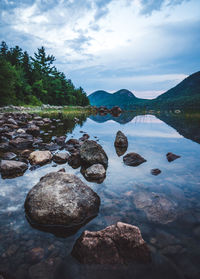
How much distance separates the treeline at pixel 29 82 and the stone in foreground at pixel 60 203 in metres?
37.4

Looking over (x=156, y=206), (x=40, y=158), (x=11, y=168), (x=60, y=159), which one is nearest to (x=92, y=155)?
(x=60, y=159)

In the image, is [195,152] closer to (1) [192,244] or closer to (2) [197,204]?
(2) [197,204]

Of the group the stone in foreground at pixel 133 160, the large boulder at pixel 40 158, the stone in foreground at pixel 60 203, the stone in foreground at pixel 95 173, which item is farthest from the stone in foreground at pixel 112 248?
the large boulder at pixel 40 158

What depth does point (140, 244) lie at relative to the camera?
2.41m

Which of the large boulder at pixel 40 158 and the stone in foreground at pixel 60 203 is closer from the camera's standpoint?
the stone in foreground at pixel 60 203

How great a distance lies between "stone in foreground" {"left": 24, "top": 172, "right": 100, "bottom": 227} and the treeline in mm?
37366

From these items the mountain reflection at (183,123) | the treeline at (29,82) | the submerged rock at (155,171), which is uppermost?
the treeline at (29,82)

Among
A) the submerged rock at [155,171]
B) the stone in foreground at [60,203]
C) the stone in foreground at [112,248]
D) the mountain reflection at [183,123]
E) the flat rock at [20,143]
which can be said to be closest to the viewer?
the stone in foreground at [112,248]

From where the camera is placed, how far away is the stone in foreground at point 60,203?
3.04 meters

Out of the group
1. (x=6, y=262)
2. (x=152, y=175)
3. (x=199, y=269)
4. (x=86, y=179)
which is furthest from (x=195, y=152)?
(x=6, y=262)

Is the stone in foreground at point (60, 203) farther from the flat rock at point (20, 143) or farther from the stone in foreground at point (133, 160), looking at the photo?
the flat rock at point (20, 143)

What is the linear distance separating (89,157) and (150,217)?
322cm

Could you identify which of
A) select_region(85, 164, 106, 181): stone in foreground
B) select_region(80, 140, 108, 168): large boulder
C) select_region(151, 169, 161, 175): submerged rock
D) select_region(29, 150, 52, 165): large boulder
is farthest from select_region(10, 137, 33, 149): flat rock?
select_region(151, 169, 161, 175): submerged rock

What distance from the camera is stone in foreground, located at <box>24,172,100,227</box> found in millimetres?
3037
